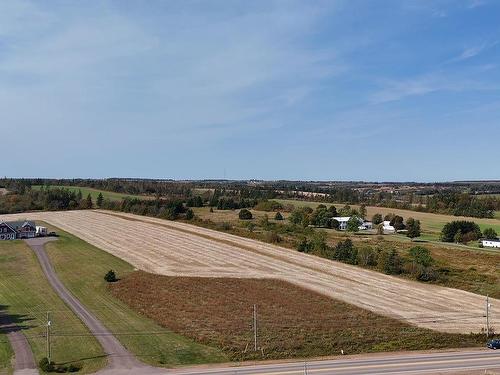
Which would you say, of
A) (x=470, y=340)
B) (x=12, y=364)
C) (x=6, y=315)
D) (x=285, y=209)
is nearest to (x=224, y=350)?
(x=12, y=364)

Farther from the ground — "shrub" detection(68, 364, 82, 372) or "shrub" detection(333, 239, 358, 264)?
"shrub" detection(333, 239, 358, 264)

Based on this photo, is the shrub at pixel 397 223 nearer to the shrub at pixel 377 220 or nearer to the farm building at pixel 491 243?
the shrub at pixel 377 220

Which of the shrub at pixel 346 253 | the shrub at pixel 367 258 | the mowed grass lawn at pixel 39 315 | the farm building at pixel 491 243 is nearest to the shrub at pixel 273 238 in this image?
the shrub at pixel 346 253

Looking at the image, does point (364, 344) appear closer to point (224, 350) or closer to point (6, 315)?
point (224, 350)

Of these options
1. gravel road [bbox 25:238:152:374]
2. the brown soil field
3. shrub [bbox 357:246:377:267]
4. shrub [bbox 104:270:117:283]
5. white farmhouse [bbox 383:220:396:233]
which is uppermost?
white farmhouse [bbox 383:220:396:233]

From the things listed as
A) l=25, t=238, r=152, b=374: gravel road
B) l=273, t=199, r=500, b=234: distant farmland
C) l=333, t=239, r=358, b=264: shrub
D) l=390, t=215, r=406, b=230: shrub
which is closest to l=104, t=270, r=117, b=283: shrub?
l=25, t=238, r=152, b=374: gravel road

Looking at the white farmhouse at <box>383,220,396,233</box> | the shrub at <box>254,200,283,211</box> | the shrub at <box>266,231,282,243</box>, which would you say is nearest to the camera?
the shrub at <box>266,231,282,243</box>

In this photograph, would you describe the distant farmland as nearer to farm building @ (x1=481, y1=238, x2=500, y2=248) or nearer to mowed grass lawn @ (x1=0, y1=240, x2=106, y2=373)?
farm building @ (x1=481, y1=238, x2=500, y2=248)

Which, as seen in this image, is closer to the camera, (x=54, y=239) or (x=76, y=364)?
(x=76, y=364)
